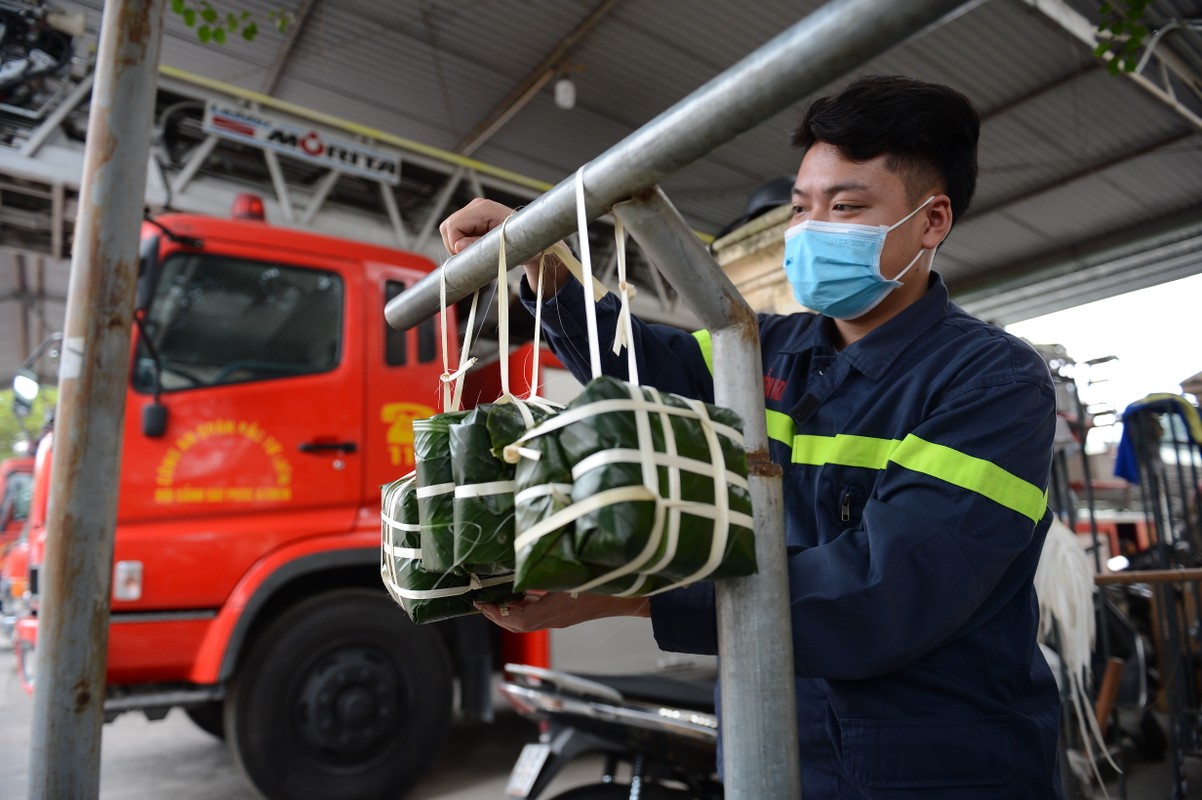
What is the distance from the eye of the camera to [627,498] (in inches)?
23.6

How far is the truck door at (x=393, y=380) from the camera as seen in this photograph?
143 inches

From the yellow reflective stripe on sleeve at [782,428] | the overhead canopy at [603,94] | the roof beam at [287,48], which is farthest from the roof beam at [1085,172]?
the yellow reflective stripe on sleeve at [782,428]

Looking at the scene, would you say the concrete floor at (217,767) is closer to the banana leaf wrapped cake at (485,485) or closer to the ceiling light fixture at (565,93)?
the banana leaf wrapped cake at (485,485)

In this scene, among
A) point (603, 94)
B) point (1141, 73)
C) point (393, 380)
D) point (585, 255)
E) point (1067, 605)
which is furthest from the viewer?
point (603, 94)

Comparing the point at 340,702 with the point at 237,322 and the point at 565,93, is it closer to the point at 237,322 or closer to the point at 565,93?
the point at 237,322

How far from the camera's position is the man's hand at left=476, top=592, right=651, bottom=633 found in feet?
2.89

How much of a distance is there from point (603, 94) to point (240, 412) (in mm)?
4024

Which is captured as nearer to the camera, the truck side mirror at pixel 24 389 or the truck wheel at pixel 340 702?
the truck wheel at pixel 340 702

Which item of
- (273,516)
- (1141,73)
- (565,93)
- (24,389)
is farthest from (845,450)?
(1141,73)

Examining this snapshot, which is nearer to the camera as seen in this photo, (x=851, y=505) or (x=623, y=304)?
(x=623, y=304)

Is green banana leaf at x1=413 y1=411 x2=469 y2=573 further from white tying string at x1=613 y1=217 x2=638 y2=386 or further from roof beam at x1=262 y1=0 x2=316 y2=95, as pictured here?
roof beam at x1=262 y1=0 x2=316 y2=95

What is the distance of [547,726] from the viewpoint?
2766 mm

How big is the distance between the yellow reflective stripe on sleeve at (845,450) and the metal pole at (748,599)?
0.33 m

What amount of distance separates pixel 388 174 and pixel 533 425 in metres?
4.85
